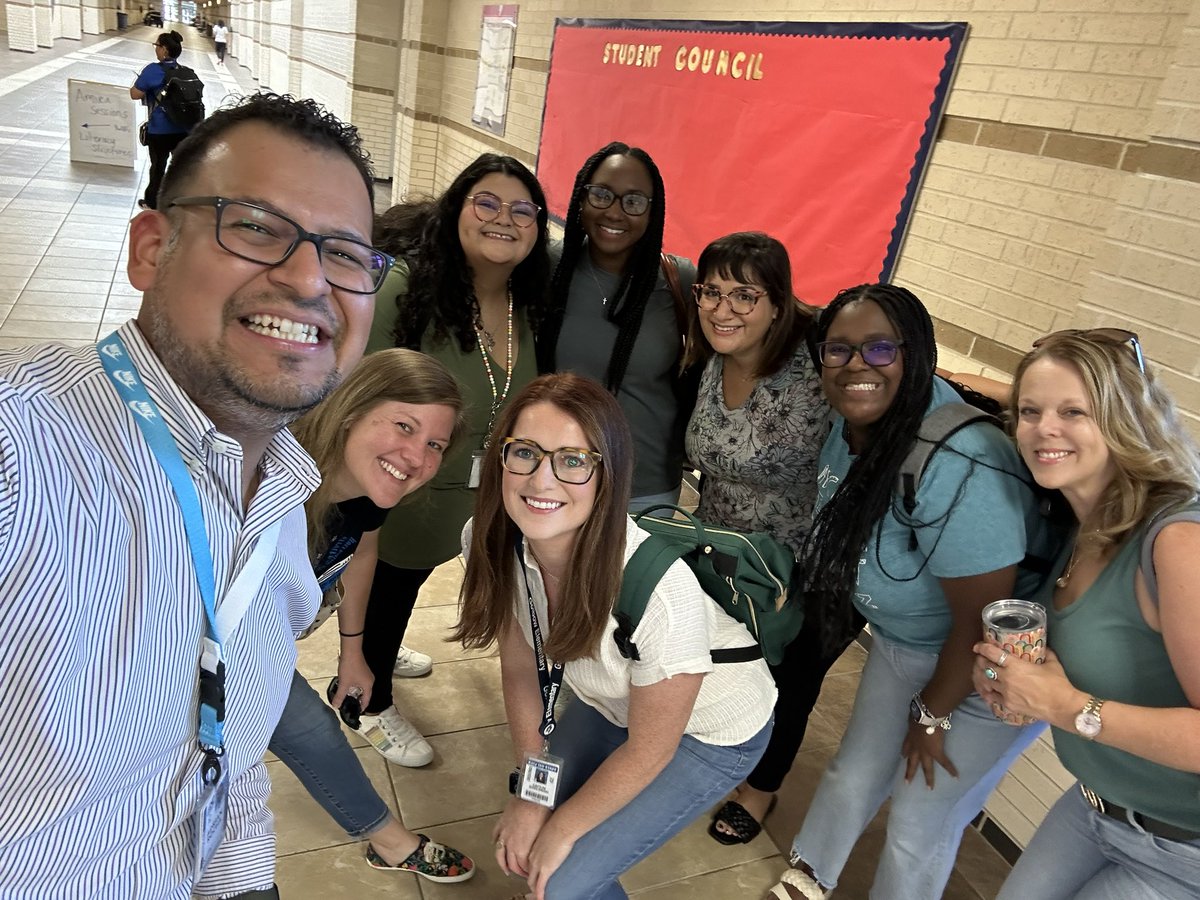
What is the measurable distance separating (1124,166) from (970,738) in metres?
2.05

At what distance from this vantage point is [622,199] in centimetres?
250

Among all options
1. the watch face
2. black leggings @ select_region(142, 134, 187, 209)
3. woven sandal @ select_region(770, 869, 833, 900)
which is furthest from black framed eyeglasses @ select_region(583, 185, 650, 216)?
black leggings @ select_region(142, 134, 187, 209)

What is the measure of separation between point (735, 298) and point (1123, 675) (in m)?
1.29

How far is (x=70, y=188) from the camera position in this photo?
929cm

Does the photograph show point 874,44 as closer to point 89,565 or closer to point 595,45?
point 595,45

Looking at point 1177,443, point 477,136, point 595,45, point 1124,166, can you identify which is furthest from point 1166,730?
point 477,136

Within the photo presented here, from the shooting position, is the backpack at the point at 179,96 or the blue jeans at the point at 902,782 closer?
the blue jeans at the point at 902,782

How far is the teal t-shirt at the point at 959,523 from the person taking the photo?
1751mm

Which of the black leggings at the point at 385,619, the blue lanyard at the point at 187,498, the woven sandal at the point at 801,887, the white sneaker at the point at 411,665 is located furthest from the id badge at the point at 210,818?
the white sneaker at the point at 411,665

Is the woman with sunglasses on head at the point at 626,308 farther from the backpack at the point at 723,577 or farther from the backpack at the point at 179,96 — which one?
the backpack at the point at 179,96

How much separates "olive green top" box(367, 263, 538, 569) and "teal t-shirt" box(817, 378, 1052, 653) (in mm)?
1182

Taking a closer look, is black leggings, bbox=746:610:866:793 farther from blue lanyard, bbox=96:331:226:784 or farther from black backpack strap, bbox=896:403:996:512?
blue lanyard, bbox=96:331:226:784

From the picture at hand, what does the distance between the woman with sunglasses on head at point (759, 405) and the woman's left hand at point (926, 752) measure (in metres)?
0.40

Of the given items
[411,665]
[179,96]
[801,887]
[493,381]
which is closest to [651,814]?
[801,887]
